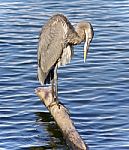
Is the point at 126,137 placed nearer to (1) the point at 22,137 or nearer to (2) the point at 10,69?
(1) the point at 22,137

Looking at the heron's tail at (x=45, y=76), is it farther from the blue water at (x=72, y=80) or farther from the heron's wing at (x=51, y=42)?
the blue water at (x=72, y=80)

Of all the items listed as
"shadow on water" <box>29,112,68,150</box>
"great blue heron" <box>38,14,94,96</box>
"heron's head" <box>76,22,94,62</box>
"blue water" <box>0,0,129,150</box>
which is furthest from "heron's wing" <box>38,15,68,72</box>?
"blue water" <box>0,0,129,150</box>

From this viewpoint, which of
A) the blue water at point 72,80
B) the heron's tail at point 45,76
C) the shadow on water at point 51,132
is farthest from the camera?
the heron's tail at point 45,76

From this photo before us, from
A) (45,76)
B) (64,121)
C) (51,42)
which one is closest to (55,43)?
(51,42)

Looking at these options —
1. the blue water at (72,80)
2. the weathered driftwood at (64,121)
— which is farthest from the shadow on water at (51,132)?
the weathered driftwood at (64,121)

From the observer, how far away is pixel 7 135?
11727 mm

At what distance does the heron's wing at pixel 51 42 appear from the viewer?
12.2 metres

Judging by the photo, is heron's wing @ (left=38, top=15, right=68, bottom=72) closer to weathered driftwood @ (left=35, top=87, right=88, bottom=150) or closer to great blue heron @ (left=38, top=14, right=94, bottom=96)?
great blue heron @ (left=38, top=14, right=94, bottom=96)

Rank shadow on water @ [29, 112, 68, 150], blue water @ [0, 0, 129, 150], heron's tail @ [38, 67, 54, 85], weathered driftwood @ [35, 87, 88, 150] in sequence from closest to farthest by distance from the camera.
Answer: weathered driftwood @ [35, 87, 88, 150] < shadow on water @ [29, 112, 68, 150] < blue water @ [0, 0, 129, 150] < heron's tail @ [38, 67, 54, 85]

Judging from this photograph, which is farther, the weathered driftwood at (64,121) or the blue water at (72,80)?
the blue water at (72,80)

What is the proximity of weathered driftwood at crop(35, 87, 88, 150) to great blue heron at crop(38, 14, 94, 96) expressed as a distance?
0.46m

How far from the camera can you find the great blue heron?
12.1 metres

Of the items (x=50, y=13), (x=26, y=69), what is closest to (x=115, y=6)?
(x=50, y=13)

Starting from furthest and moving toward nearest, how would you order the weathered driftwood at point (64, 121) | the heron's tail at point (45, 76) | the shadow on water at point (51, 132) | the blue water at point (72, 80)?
the heron's tail at point (45, 76) < the blue water at point (72, 80) < the shadow on water at point (51, 132) < the weathered driftwood at point (64, 121)
